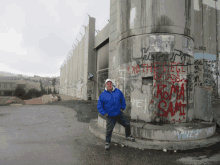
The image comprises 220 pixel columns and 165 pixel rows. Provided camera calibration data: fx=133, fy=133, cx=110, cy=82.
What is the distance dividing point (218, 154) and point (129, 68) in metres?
3.31

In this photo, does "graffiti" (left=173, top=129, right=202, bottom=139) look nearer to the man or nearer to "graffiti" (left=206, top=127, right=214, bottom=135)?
"graffiti" (left=206, top=127, right=214, bottom=135)

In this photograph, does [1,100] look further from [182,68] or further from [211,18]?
[211,18]

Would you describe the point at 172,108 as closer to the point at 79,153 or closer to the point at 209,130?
the point at 209,130

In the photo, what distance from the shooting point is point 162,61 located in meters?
4.30

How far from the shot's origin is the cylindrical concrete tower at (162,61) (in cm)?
426

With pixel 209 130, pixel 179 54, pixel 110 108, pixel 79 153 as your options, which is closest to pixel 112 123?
pixel 110 108

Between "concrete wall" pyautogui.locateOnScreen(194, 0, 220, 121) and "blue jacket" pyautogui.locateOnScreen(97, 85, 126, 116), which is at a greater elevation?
"concrete wall" pyautogui.locateOnScreen(194, 0, 220, 121)

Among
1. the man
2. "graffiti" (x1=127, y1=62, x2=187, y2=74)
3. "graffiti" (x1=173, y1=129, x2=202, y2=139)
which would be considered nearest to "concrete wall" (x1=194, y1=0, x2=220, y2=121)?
"graffiti" (x1=127, y1=62, x2=187, y2=74)

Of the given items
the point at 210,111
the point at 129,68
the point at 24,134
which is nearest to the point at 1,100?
the point at 24,134

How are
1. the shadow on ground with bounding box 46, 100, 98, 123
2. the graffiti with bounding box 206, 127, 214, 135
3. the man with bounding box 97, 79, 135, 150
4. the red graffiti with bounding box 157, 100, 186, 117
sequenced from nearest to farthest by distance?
the man with bounding box 97, 79, 135, 150, the graffiti with bounding box 206, 127, 214, 135, the red graffiti with bounding box 157, 100, 186, 117, the shadow on ground with bounding box 46, 100, 98, 123

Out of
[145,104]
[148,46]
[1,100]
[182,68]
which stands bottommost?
[1,100]

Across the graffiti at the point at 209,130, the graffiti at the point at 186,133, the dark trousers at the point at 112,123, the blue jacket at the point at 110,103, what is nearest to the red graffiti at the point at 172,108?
the graffiti at the point at 186,133

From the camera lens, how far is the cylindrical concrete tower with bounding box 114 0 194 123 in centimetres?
426

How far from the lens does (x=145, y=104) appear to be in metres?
4.39
